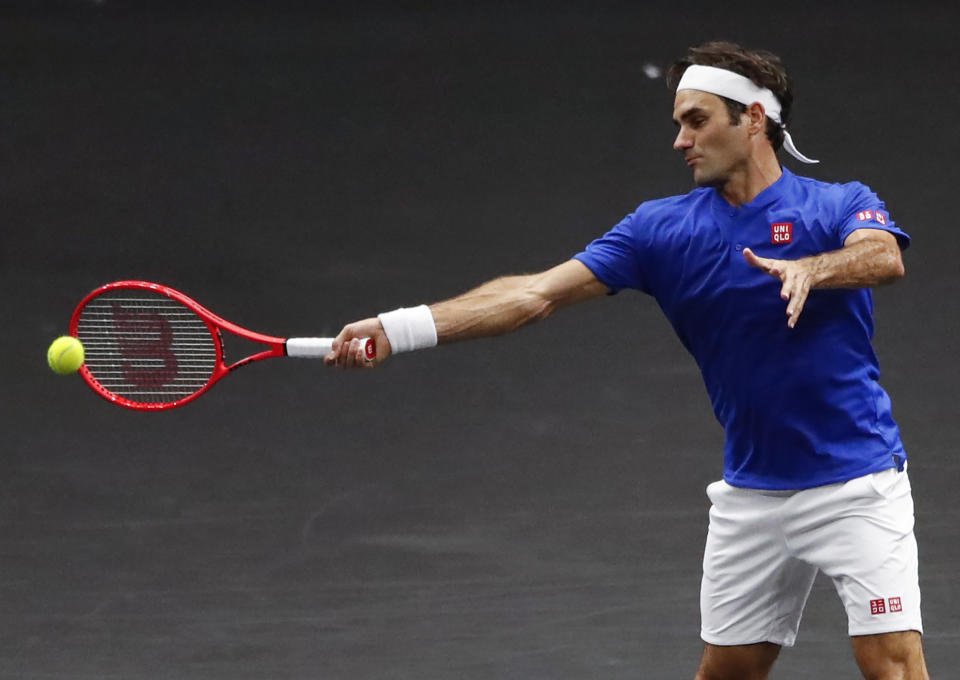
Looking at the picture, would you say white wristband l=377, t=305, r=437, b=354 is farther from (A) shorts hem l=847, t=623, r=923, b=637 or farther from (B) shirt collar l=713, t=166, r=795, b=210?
(A) shorts hem l=847, t=623, r=923, b=637

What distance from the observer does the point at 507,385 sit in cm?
731

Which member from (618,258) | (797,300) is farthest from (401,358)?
(797,300)

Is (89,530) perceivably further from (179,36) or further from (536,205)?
(179,36)

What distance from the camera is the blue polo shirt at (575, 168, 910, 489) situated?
4.15 meters

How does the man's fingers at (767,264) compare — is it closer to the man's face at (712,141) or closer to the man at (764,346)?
the man at (764,346)

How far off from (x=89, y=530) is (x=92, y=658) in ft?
3.10

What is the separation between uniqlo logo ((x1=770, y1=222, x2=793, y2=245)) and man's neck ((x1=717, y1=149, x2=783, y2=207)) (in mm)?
124

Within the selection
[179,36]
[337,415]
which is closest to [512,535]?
[337,415]

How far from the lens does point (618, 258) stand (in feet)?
14.2

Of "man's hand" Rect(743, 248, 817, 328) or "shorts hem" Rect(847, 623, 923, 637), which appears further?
"shorts hem" Rect(847, 623, 923, 637)

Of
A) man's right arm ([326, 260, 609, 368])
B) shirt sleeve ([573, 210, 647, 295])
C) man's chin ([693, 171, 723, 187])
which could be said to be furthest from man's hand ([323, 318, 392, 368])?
man's chin ([693, 171, 723, 187])

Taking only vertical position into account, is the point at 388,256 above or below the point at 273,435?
above

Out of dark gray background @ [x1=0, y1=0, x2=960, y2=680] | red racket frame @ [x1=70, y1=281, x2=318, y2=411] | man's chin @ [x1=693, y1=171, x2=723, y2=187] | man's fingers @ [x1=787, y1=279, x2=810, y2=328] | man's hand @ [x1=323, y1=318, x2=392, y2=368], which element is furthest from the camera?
dark gray background @ [x1=0, y1=0, x2=960, y2=680]

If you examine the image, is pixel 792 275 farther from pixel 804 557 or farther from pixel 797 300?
pixel 804 557
